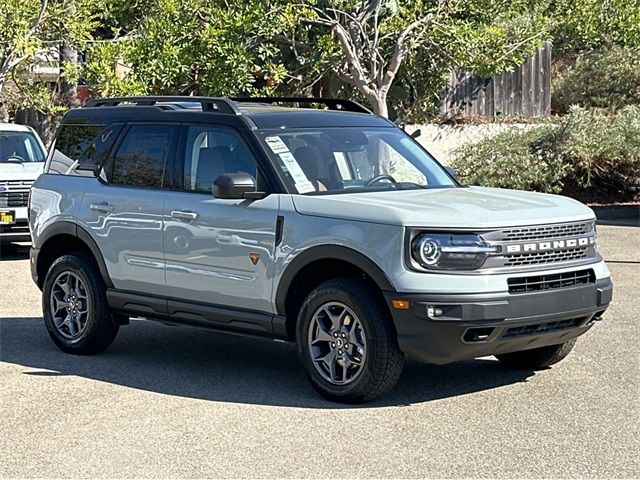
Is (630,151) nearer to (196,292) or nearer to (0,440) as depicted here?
(196,292)

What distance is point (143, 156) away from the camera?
9242 mm

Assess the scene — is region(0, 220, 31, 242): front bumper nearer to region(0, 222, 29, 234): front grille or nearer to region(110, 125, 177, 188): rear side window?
region(0, 222, 29, 234): front grille

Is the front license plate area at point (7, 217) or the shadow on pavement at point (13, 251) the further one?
the shadow on pavement at point (13, 251)

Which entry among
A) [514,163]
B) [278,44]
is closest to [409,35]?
[278,44]

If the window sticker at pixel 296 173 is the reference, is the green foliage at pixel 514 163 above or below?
below

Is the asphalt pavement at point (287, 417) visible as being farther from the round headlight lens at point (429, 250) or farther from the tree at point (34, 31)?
the tree at point (34, 31)

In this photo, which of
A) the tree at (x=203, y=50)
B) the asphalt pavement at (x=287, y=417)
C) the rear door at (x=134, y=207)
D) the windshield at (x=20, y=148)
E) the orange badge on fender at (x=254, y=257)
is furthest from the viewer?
the tree at (x=203, y=50)

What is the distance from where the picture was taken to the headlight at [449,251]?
7.28m

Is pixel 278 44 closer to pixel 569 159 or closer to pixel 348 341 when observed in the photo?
pixel 569 159

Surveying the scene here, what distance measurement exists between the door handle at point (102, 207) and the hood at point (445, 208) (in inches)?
72.5

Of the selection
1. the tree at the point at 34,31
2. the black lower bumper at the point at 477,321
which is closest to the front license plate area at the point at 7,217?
the tree at the point at 34,31

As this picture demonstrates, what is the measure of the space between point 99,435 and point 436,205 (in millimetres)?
2474

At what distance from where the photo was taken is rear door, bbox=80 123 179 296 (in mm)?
8875

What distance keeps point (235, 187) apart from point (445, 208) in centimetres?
142
